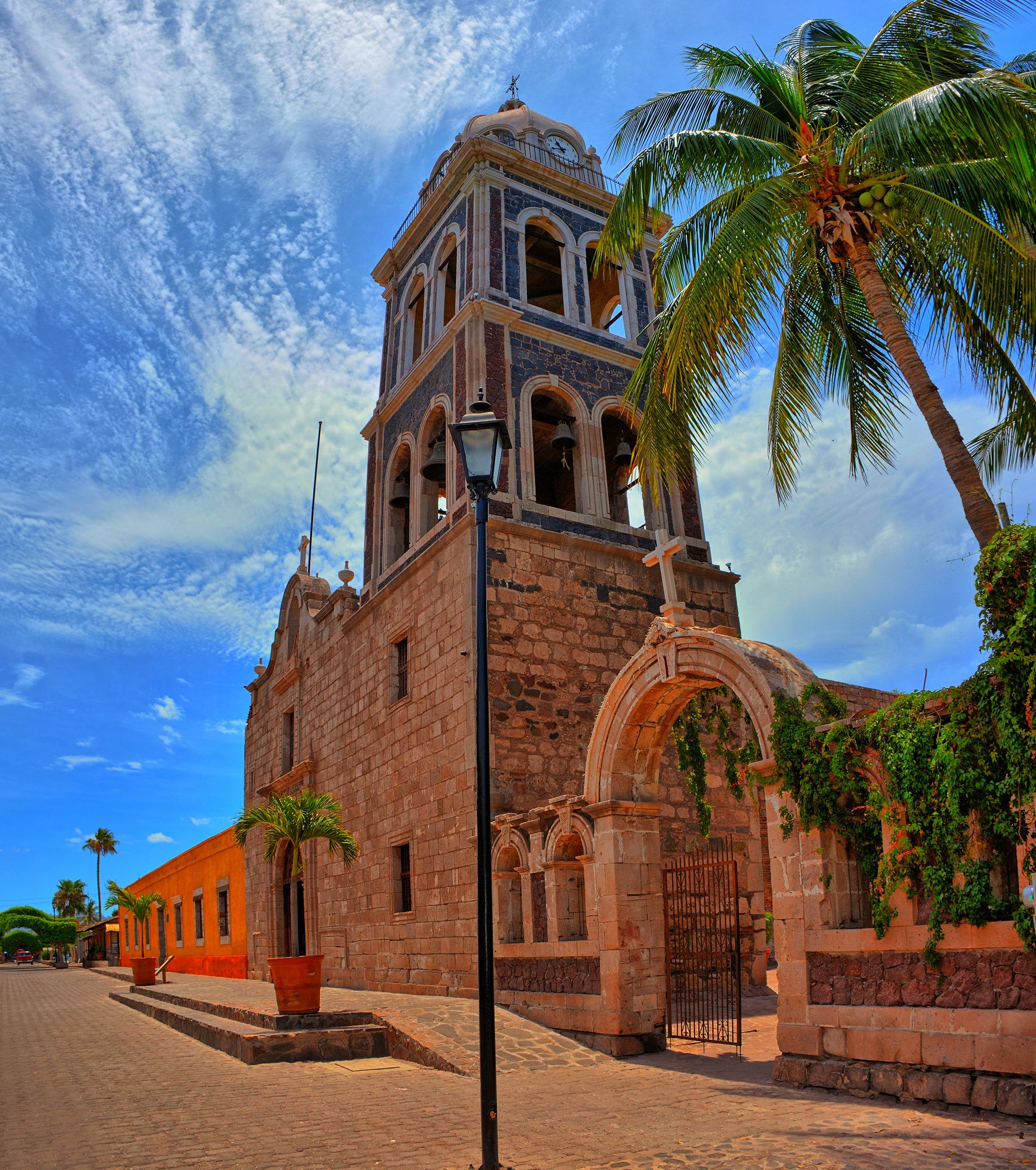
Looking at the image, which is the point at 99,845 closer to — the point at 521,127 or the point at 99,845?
the point at 99,845

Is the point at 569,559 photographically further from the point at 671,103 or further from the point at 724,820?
the point at 671,103

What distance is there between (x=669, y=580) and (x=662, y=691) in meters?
1.33

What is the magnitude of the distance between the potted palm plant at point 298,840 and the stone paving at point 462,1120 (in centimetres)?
96

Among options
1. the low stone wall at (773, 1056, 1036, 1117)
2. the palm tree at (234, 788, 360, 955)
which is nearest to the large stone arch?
the low stone wall at (773, 1056, 1036, 1117)

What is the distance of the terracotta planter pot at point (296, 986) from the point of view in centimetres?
1112

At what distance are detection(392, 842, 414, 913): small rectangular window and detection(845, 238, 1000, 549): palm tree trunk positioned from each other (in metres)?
10.2

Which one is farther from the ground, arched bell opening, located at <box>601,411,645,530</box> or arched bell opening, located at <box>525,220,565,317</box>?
arched bell opening, located at <box>525,220,565,317</box>

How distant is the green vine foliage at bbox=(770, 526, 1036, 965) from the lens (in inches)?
248

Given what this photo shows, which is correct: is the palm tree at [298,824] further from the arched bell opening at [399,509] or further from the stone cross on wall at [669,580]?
the arched bell opening at [399,509]

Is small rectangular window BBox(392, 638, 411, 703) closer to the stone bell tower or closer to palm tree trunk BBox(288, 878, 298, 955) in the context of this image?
the stone bell tower

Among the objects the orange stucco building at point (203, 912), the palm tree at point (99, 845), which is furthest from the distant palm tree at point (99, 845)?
the orange stucco building at point (203, 912)

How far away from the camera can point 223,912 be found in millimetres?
27266

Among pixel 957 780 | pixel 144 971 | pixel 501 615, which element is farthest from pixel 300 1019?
pixel 144 971

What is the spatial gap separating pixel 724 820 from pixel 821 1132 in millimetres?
8941
